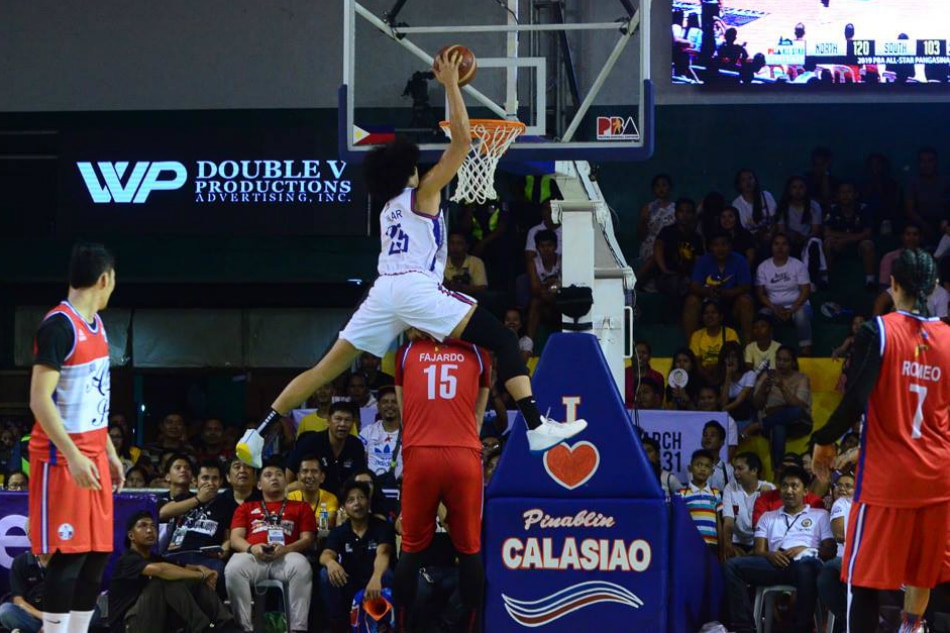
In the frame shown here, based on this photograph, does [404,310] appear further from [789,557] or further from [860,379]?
[789,557]

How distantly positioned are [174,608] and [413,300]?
4.11 m

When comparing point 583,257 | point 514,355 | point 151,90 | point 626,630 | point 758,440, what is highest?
point 151,90

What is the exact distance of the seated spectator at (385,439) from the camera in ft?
40.7

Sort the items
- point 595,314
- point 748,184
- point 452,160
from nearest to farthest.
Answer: point 452,160
point 595,314
point 748,184

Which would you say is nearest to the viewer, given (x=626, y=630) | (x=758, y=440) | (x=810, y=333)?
(x=626, y=630)

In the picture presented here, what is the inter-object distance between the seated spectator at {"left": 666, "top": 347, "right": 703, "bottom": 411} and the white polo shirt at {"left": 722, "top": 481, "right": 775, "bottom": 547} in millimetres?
2155

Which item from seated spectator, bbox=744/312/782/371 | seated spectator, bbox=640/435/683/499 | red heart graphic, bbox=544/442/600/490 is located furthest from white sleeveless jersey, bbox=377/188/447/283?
seated spectator, bbox=744/312/782/371

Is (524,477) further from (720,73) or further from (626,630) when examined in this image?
(720,73)

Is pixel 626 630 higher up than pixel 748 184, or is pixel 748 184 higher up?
pixel 748 184

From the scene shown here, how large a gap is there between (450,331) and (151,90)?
1185cm

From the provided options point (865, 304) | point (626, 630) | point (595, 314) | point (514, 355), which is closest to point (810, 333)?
point (865, 304)

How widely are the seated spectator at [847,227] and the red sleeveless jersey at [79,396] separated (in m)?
11.1

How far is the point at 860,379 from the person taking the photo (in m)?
6.39

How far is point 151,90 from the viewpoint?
18266mm
